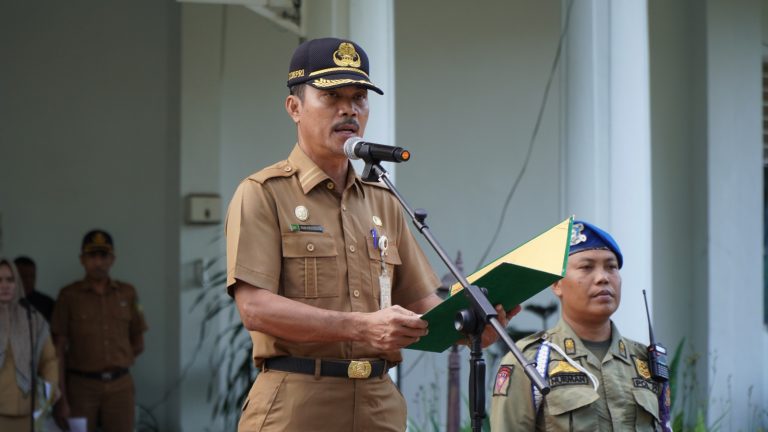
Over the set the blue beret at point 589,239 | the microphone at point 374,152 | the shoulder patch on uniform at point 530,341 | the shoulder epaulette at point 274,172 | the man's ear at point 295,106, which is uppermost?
the man's ear at point 295,106

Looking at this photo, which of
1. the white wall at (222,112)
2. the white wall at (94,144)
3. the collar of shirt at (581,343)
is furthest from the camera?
the white wall at (94,144)

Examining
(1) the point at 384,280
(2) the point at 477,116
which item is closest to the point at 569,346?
(1) the point at 384,280

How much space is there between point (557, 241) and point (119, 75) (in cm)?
714

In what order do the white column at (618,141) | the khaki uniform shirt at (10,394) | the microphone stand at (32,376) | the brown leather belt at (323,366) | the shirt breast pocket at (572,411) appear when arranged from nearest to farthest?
the brown leather belt at (323,366), the shirt breast pocket at (572,411), the white column at (618,141), the khaki uniform shirt at (10,394), the microphone stand at (32,376)

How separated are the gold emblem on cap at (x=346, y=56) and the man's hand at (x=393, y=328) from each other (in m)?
0.73

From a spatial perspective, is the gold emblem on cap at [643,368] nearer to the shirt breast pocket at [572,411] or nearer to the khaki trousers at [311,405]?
the shirt breast pocket at [572,411]

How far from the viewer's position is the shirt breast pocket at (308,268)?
120 inches

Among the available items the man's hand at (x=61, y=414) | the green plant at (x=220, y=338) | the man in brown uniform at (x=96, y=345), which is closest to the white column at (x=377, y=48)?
the green plant at (x=220, y=338)

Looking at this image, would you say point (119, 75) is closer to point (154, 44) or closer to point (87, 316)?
point (154, 44)

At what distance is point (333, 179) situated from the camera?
10.5 ft

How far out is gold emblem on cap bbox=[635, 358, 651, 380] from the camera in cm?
377

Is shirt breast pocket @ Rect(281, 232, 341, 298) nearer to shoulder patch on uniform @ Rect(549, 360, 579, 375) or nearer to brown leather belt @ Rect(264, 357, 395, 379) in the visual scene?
brown leather belt @ Rect(264, 357, 395, 379)

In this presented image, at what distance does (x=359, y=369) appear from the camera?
3061 millimetres

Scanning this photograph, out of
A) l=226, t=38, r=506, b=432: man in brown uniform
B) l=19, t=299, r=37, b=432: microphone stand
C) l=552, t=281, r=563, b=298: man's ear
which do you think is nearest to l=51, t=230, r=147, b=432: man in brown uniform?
l=19, t=299, r=37, b=432: microphone stand
